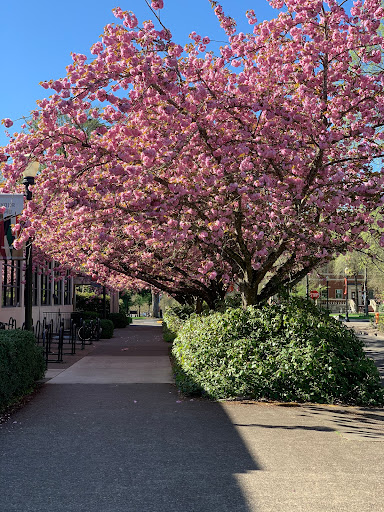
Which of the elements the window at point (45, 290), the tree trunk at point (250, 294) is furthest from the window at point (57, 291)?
the tree trunk at point (250, 294)

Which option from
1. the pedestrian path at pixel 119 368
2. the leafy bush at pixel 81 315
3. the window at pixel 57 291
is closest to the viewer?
the pedestrian path at pixel 119 368

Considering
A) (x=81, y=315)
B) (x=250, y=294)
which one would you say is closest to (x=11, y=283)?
(x=81, y=315)

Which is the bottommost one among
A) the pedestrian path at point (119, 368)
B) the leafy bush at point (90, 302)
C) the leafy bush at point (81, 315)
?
the pedestrian path at point (119, 368)

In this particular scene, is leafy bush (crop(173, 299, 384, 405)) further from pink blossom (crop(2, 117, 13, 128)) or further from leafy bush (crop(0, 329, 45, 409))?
pink blossom (crop(2, 117, 13, 128))

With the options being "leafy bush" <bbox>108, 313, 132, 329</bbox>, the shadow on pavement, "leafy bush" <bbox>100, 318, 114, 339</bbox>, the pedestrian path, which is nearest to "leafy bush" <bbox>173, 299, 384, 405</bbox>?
the shadow on pavement

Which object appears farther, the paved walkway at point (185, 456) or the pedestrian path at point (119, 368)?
the pedestrian path at point (119, 368)

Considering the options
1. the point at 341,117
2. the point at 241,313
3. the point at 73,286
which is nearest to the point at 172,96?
the point at 341,117

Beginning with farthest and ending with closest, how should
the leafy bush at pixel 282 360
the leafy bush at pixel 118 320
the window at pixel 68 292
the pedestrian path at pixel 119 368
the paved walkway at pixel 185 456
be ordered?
the leafy bush at pixel 118 320
the window at pixel 68 292
the pedestrian path at pixel 119 368
the leafy bush at pixel 282 360
the paved walkway at pixel 185 456

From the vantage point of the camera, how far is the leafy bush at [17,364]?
778 centimetres

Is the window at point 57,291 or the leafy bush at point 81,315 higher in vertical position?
the window at point 57,291

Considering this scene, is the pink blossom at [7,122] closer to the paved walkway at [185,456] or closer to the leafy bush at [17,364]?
the leafy bush at [17,364]

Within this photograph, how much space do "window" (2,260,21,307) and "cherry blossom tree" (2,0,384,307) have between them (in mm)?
9065

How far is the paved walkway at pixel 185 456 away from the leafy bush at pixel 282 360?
270 millimetres

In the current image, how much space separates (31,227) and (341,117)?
500 centimetres
